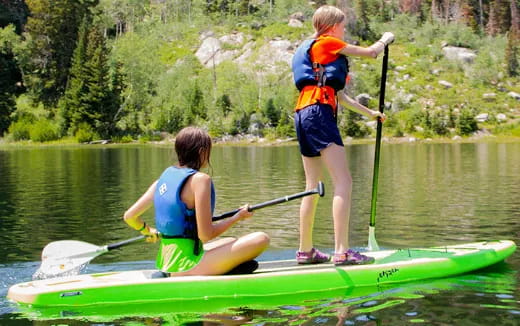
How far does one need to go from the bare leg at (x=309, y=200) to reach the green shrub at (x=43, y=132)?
5802 centimetres

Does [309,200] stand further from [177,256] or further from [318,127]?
[177,256]

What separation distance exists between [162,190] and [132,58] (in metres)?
66.5

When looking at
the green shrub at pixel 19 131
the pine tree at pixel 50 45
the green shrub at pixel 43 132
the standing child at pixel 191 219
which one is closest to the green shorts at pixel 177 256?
the standing child at pixel 191 219

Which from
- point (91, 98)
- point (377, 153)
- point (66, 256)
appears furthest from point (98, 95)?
point (377, 153)

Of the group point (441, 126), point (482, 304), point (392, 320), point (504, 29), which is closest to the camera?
point (392, 320)

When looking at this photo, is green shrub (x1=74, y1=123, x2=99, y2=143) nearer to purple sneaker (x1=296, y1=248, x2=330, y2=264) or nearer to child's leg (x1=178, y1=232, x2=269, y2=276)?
purple sneaker (x1=296, y1=248, x2=330, y2=264)

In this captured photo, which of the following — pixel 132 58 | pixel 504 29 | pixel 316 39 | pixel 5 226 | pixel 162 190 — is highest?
pixel 504 29

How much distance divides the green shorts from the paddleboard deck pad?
5.2 inches

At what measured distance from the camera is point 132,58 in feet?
233

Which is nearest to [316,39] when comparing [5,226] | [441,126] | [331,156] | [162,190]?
[331,156]

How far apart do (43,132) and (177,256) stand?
58.9m

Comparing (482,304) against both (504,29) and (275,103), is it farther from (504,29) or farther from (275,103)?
(504,29)

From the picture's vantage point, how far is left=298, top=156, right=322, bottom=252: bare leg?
24.7 feet

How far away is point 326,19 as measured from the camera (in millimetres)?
7336
